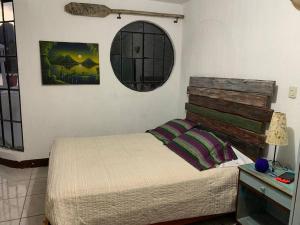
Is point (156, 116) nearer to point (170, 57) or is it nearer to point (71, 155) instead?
point (170, 57)

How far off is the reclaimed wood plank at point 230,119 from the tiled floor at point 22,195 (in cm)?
222

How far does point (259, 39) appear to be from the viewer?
2365mm

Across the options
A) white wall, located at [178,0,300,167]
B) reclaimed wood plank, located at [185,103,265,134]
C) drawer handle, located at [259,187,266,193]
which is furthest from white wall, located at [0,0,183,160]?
drawer handle, located at [259,187,266,193]

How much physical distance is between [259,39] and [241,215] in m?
1.71

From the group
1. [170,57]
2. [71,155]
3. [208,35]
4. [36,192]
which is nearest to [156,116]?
[170,57]

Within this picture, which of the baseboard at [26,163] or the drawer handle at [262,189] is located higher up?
the drawer handle at [262,189]

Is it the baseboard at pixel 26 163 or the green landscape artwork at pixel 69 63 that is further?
the baseboard at pixel 26 163

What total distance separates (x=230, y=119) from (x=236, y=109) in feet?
0.48

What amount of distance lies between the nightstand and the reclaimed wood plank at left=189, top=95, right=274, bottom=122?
0.49 meters

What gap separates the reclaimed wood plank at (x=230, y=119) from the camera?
2336 millimetres

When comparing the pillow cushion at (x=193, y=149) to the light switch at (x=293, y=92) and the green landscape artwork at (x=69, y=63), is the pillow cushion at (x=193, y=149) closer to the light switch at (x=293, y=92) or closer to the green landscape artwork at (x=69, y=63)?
the light switch at (x=293, y=92)

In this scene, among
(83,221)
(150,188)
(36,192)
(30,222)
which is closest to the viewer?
(83,221)

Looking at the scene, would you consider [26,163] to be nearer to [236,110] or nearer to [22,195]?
[22,195]

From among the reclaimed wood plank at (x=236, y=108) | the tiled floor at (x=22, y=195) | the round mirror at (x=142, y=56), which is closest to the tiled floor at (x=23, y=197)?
the tiled floor at (x=22, y=195)
